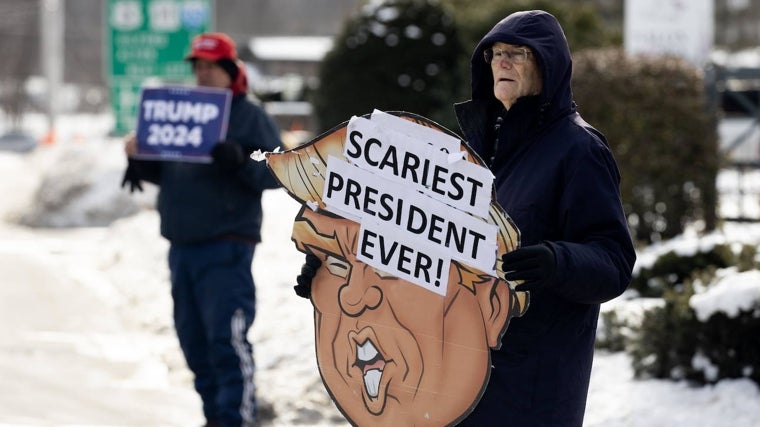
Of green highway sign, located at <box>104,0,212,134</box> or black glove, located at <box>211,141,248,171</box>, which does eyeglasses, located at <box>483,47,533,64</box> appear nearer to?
black glove, located at <box>211,141,248,171</box>

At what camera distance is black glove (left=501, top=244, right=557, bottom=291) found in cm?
301

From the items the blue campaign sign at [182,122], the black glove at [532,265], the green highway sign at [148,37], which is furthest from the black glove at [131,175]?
the green highway sign at [148,37]

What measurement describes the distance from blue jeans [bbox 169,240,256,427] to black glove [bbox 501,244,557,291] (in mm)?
3129

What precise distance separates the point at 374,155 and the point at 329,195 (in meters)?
0.17

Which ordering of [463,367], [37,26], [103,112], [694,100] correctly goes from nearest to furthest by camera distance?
1. [463,367]
2. [694,100]
3. [37,26]
4. [103,112]

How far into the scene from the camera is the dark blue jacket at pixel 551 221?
322 cm

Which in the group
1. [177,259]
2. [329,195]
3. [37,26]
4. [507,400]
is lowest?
[37,26]

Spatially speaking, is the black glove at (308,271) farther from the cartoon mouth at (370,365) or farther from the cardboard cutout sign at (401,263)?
the cartoon mouth at (370,365)

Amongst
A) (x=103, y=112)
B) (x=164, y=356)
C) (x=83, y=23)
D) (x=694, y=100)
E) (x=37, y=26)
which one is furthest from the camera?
(x=83, y=23)

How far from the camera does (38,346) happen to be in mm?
8367

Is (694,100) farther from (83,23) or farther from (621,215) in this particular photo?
(83,23)

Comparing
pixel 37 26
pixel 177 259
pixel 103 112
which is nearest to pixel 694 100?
pixel 177 259

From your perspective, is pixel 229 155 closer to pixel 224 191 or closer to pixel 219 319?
pixel 224 191

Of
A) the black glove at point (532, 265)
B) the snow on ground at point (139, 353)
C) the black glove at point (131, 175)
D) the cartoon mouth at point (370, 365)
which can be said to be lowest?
the snow on ground at point (139, 353)
